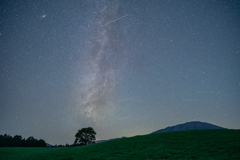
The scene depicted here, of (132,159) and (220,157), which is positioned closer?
(220,157)

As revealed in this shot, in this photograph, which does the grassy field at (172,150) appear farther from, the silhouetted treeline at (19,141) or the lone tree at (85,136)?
the silhouetted treeline at (19,141)

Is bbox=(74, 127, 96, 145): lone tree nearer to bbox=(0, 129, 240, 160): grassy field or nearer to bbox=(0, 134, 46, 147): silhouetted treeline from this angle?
bbox=(0, 134, 46, 147): silhouetted treeline

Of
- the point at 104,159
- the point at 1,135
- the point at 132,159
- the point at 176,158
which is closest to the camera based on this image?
the point at 176,158

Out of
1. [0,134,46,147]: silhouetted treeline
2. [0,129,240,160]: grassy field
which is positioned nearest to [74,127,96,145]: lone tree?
[0,134,46,147]: silhouetted treeline

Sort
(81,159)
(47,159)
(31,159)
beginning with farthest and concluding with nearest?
(31,159)
(47,159)
(81,159)

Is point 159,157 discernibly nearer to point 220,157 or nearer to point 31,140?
point 220,157

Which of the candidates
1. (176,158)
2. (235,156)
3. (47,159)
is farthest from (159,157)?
(47,159)

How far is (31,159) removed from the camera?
24.1m

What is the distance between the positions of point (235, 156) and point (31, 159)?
3075 cm

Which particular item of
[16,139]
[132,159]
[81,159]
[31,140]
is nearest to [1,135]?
[16,139]

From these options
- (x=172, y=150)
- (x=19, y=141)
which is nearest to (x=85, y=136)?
(x=19, y=141)

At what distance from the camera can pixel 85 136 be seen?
68.2m

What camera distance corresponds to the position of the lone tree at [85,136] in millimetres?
66562

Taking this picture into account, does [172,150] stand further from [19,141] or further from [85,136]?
[19,141]
